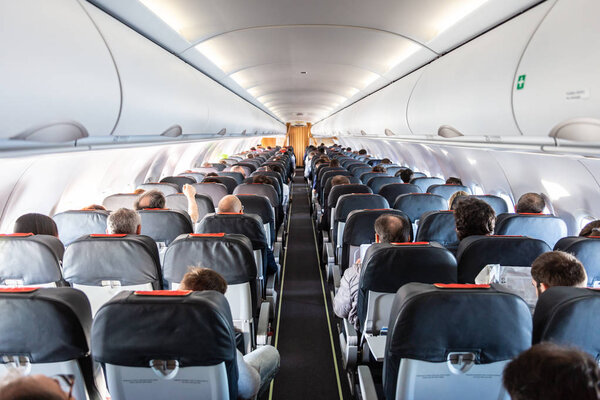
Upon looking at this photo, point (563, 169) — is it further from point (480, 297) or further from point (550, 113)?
point (480, 297)

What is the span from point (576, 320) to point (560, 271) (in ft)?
2.28

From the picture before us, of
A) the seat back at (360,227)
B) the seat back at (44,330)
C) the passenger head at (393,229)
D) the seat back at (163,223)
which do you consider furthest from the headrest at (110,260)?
the seat back at (360,227)

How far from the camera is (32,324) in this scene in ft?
6.21

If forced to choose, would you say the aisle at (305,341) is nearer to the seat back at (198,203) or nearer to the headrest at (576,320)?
the seat back at (198,203)

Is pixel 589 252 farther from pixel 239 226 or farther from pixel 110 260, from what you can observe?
pixel 110 260

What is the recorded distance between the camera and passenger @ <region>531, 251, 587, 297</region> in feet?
7.96

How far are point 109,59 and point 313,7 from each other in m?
2.81

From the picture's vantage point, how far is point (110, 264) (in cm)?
306

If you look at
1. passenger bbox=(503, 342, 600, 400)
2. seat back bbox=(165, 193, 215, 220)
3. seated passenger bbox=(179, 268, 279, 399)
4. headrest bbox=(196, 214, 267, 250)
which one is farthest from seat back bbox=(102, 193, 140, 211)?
passenger bbox=(503, 342, 600, 400)

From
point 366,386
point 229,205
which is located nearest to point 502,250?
point 366,386

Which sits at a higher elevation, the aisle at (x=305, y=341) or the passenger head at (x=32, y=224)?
the passenger head at (x=32, y=224)

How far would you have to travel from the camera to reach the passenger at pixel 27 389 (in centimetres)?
102

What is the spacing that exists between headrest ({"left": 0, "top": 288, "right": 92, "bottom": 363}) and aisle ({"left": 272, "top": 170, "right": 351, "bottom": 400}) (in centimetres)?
237

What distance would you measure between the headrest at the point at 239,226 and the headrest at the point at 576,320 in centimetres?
285
